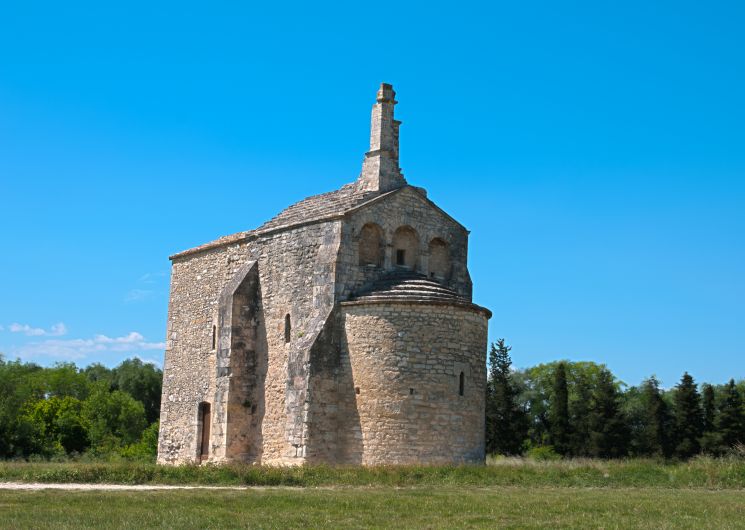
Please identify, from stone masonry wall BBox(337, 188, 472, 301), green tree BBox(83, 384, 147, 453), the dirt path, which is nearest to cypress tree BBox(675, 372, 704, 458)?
stone masonry wall BBox(337, 188, 472, 301)

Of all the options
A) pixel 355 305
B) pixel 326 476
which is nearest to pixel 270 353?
pixel 355 305

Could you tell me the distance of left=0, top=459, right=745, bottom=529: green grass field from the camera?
14.1 m

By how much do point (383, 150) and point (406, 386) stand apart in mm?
7807

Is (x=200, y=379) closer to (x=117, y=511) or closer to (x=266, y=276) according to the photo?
(x=266, y=276)

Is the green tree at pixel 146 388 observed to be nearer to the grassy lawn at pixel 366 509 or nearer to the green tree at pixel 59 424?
the green tree at pixel 59 424

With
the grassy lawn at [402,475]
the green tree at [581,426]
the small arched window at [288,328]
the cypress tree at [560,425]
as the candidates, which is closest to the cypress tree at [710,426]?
the green tree at [581,426]

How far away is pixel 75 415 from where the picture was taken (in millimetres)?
53562

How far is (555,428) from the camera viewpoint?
5209 centimetres

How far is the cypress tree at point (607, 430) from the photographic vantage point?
49562 millimetres

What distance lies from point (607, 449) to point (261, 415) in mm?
26348

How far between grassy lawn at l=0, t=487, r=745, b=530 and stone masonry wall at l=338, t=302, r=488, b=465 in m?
6.51

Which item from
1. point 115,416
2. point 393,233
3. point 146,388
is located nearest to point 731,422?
point 393,233

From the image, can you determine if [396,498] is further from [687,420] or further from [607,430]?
[687,420]

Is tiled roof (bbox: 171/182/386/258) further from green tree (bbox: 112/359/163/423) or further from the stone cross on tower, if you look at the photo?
green tree (bbox: 112/359/163/423)
